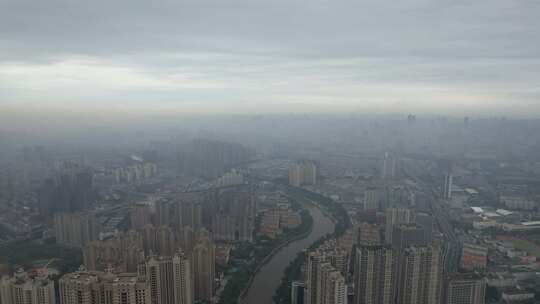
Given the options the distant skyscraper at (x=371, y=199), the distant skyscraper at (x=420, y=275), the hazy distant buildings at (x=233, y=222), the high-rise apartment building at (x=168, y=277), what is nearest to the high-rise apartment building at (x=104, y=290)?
the high-rise apartment building at (x=168, y=277)

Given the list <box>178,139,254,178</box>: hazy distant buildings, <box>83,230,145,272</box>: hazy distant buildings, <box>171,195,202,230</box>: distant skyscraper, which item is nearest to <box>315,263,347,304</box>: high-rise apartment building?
<box>83,230,145,272</box>: hazy distant buildings

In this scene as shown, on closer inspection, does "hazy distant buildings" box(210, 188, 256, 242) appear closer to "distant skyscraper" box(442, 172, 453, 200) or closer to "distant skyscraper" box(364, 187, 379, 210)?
"distant skyscraper" box(364, 187, 379, 210)

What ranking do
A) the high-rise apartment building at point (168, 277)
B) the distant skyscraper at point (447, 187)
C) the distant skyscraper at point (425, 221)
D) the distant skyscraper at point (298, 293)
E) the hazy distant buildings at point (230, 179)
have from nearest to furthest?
the high-rise apartment building at point (168, 277) < the distant skyscraper at point (298, 293) < the distant skyscraper at point (425, 221) < the distant skyscraper at point (447, 187) < the hazy distant buildings at point (230, 179)

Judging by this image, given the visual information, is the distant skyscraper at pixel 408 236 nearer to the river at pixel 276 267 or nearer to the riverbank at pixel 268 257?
the river at pixel 276 267

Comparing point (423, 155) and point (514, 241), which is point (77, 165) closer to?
point (514, 241)

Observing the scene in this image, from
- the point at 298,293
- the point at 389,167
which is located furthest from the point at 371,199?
the point at 298,293
